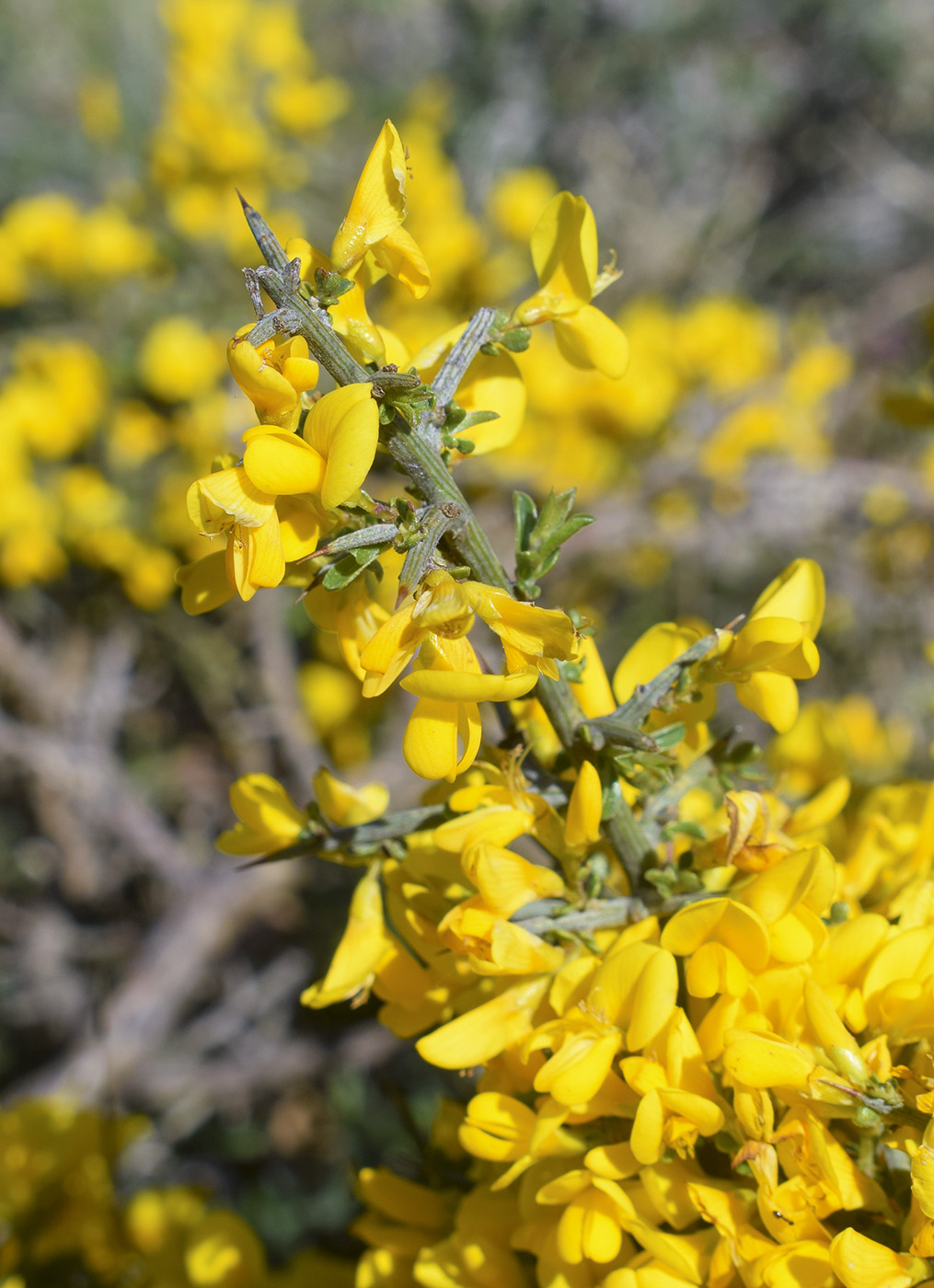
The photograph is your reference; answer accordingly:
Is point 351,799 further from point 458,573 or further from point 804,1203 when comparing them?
point 804,1203

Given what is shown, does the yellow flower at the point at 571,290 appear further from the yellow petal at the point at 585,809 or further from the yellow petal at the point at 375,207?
the yellow petal at the point at 585,809

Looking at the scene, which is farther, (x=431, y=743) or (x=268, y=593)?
(x=268, y=593)

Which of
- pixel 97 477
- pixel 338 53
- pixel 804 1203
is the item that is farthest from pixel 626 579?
pixel 338 53

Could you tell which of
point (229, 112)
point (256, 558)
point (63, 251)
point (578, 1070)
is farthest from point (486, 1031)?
point (229, 112)

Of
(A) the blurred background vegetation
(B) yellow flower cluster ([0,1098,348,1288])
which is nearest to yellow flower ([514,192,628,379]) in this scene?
(A) the blurred background vegetation

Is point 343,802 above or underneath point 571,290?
underneath

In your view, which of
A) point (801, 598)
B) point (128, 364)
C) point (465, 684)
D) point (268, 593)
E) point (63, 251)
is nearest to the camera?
point (465, 684)

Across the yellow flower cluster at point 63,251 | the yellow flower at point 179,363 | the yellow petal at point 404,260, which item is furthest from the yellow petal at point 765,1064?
the yellow flower cluster at point 63,251

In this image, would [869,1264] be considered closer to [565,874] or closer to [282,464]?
[565,874]
